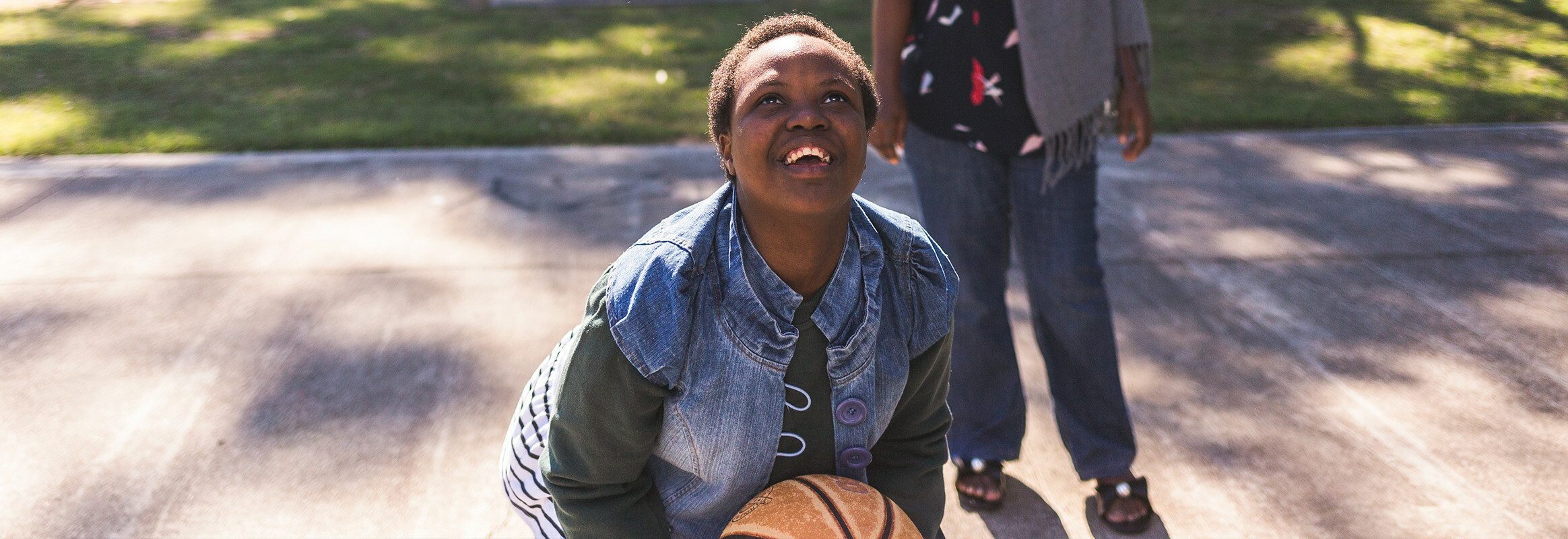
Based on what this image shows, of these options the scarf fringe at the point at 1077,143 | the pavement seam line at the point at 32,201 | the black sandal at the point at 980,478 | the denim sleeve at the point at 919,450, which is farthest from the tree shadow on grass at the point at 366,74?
the denim sleeve at the point at 919,450

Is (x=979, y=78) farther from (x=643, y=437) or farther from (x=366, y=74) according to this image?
(x=366, y=74)

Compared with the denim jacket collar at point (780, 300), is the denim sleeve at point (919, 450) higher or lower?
lower

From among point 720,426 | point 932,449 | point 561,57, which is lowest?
point 561,57

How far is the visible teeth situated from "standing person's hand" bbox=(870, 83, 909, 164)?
116cm

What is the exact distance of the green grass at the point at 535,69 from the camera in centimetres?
666

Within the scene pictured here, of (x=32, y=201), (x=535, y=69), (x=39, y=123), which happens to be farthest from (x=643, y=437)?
(x=535, y=69)

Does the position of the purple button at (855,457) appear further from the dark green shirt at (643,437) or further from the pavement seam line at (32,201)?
the pavement seam line at (32,201)

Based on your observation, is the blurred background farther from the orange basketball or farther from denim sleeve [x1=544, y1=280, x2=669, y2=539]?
the orange basketball

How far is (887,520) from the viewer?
200cm

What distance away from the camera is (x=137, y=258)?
15.5 ft

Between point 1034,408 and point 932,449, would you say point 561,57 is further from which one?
point 932,449

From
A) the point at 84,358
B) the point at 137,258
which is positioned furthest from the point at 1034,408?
the point at 137,258

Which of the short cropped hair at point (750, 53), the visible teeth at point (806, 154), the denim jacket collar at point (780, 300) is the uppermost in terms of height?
the short cropped hair at point (750, 53)

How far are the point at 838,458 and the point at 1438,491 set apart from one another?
211 centimetres
